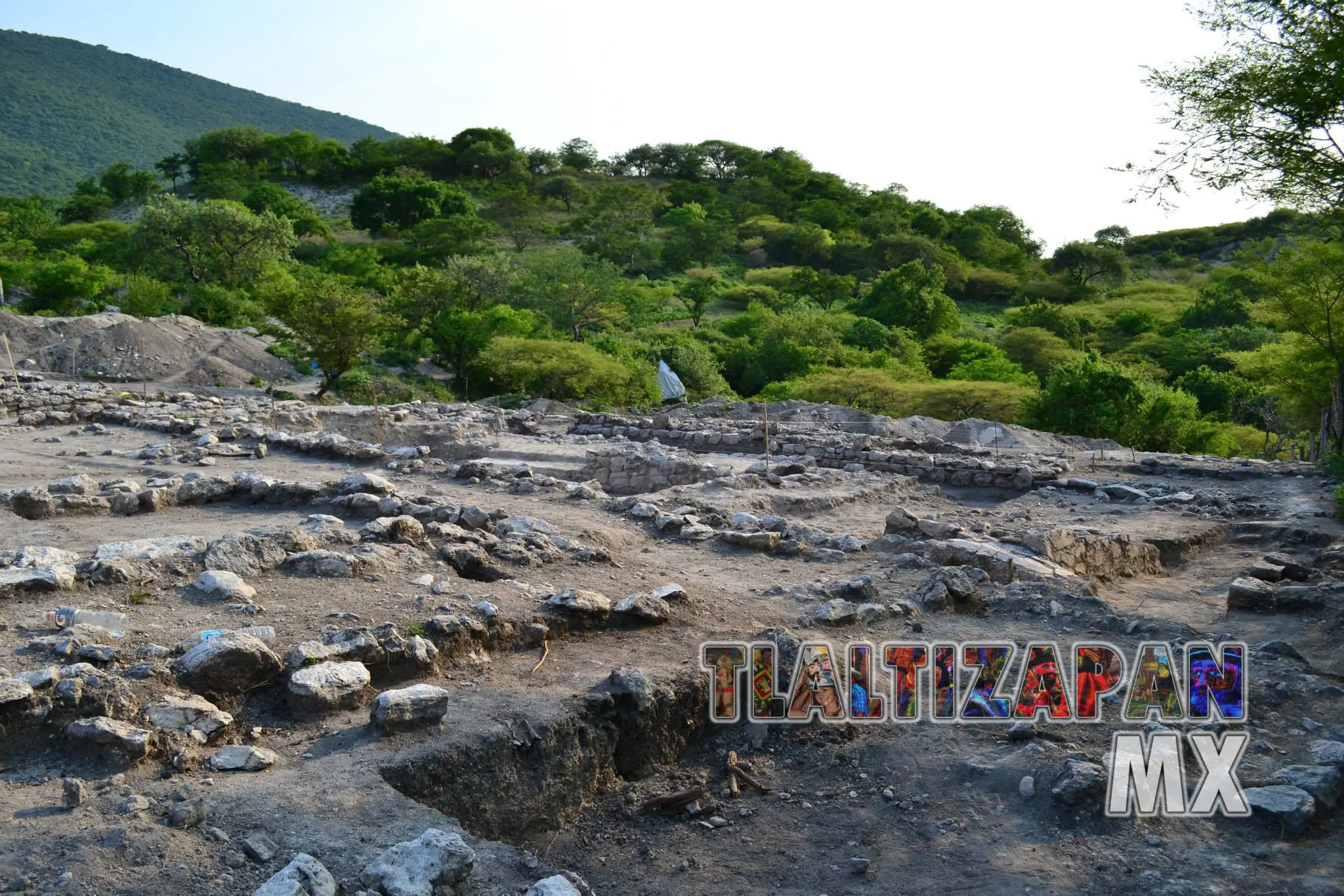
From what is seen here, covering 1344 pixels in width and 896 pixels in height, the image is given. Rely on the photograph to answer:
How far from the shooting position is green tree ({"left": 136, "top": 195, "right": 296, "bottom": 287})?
3353 cm

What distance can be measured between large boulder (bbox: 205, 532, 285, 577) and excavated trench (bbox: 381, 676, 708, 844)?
7.33 feet

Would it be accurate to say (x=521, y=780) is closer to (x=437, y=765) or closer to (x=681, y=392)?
(x=437, y=765)

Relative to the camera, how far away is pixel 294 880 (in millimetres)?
2969

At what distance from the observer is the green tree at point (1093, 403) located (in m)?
18.9

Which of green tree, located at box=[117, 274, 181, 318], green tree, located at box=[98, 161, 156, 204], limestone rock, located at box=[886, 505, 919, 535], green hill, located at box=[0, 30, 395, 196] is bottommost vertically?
limestone rock, located at box=[886, 505, 919, 535]

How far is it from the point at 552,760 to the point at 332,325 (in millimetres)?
17219

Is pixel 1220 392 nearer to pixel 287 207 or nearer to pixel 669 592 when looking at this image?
pixel 669 592

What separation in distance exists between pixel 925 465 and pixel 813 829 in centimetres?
→ 909

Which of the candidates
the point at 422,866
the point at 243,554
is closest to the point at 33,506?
the point at 243,554

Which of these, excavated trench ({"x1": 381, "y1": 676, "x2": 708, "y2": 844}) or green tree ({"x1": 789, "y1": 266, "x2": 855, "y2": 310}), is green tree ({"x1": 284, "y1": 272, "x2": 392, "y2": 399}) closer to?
excavated trench ({"x1": 381, "y1": 676, "x2": 708, "y2": 844})

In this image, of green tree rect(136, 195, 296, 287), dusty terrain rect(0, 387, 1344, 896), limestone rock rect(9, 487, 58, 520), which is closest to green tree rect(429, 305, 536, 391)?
green tree rect(136, 195, 296, 287)

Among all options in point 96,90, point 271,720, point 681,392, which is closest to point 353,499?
point 271,720

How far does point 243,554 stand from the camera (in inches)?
223

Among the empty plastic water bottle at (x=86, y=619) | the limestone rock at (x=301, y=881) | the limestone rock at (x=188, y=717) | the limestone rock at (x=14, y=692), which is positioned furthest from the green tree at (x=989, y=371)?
the limestone rock at (x=301, y=881)
